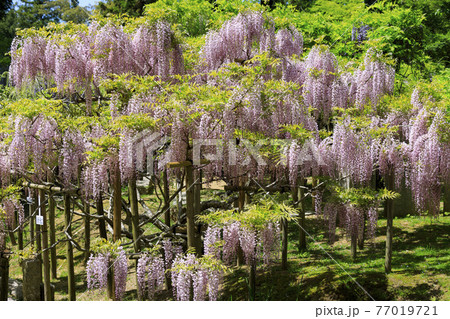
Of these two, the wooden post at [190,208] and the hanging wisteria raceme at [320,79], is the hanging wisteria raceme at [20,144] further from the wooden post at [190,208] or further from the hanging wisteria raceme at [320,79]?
the hanging wisteria raceme at [320,79]

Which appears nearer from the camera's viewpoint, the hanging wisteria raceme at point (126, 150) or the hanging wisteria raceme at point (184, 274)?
the hanging wisteria raceme at point (184, 274)

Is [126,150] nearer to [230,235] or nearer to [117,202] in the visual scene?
[117,202]

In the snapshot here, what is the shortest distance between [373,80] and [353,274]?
353cm

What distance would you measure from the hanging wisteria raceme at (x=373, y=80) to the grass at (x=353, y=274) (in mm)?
2778

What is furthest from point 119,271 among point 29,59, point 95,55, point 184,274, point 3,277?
point 29,59

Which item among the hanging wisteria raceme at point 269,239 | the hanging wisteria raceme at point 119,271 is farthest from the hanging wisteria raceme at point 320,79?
the hanging wisteria raceme at point 119,271

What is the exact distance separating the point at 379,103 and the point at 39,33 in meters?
6.18

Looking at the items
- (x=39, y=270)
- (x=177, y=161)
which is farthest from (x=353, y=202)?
(x=39, y=270)

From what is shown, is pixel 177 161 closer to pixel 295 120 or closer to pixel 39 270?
pixel 295 120

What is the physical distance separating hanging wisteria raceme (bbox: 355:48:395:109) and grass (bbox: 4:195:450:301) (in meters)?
2.78

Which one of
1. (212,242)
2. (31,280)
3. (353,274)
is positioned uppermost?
(212,242)

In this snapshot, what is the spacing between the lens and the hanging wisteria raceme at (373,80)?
7945 mm

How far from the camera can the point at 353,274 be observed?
697cm

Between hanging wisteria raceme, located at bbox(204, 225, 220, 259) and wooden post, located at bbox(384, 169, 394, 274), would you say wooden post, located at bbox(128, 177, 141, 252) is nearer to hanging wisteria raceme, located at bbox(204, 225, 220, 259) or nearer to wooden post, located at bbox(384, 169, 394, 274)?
Answer: hanging wisteria raceme, located at bbox(204, 225, 220, 259)
